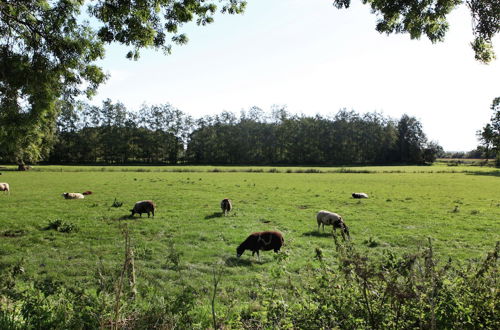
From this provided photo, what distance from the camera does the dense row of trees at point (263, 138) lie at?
12219cm

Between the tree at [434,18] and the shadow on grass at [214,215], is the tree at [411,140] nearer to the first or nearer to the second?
the shadow on grass at [214,215]

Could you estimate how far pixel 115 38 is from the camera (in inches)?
367

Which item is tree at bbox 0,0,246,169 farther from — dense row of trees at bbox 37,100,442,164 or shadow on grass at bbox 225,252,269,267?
dense row of trees at bbox 37,100,442,164

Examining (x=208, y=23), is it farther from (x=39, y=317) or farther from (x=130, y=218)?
(x=130, y=218)

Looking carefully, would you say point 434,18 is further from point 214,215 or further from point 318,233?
point 214,215

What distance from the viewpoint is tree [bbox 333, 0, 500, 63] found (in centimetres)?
561

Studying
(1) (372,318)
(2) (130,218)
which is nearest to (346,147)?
(2) (130,218)

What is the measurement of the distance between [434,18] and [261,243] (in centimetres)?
920

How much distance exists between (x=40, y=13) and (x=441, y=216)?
80.3 ft

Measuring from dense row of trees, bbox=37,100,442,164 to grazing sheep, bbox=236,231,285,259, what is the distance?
110 meters

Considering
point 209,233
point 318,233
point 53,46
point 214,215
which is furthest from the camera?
point 214,215

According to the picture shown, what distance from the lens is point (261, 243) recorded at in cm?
1237

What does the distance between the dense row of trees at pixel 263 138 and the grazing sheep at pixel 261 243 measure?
362ft

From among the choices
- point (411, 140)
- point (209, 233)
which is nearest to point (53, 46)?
point (209, 233)
